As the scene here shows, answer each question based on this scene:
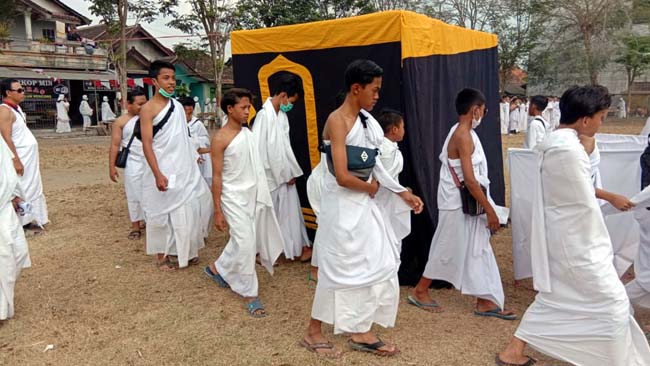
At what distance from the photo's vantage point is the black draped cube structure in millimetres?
4223

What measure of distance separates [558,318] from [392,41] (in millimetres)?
2491

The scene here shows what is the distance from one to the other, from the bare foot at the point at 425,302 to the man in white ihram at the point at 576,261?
1.08m

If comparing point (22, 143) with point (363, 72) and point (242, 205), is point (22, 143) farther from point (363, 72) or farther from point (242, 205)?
point (363, 72)

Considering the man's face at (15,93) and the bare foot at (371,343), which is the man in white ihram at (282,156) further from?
the man's face at (15,93)

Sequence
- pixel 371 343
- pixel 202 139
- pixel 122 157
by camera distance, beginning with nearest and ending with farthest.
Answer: pixel 371 343 < pixel 122 157 < pixel 202 139

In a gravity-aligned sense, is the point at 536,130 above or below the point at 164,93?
below

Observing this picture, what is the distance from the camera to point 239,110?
12.5 ft

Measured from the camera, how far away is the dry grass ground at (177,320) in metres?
3.18

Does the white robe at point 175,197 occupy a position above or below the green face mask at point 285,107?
below

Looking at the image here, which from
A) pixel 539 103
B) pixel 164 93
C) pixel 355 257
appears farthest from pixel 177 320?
pixel 539 103

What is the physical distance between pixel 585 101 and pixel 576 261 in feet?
2.68

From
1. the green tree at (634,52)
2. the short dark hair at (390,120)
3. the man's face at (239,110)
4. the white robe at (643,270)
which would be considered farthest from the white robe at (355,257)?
the green tree at (634,52)

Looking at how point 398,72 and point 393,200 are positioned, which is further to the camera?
point 398,72

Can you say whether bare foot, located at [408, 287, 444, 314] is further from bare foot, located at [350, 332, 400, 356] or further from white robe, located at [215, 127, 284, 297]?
white robe, located at [215, 127, 284, 297]
